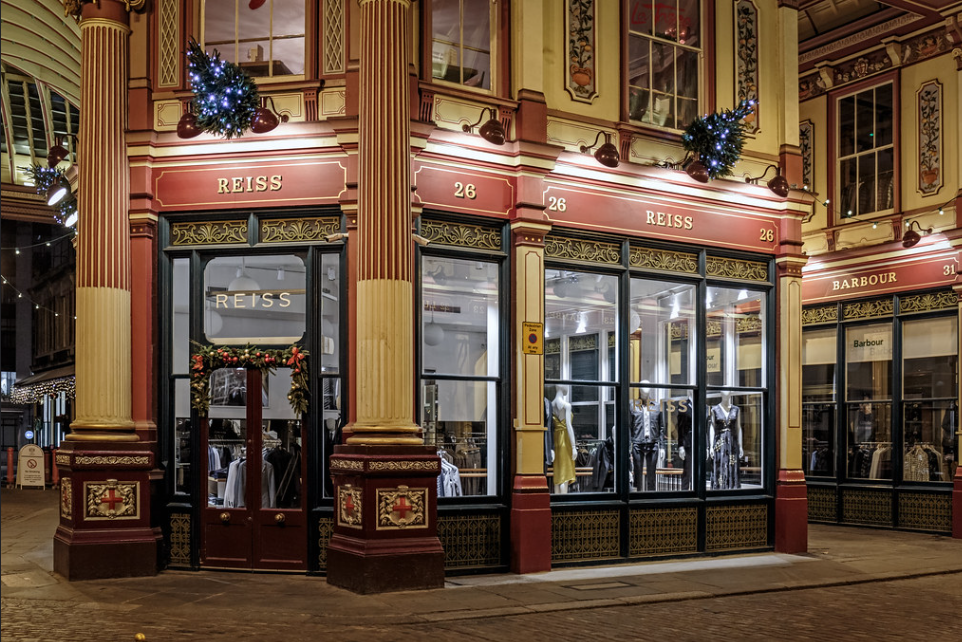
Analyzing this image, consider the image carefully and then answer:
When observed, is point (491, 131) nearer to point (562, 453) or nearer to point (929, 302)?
point (562, 453)

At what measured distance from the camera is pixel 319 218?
451 inches

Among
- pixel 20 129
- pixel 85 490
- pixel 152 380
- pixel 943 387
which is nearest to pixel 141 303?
pixel 152 380

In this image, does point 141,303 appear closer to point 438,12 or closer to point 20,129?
point 438,12

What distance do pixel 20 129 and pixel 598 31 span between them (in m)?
17.0

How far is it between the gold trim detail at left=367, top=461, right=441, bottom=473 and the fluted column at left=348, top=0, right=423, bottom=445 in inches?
8.6

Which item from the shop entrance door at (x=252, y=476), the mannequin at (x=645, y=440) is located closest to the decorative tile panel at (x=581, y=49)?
the mannequin at (x=645, y=440)

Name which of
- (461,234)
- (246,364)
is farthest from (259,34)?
(246,364)

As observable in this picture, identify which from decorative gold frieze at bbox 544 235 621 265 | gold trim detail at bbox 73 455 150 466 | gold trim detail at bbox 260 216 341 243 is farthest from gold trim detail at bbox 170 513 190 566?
decorative gold frieze at bbox 544 235 621 265

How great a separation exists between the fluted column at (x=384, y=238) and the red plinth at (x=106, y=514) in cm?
249

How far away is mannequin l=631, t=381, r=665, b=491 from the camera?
13310mm

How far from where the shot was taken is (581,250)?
12828 millimetres

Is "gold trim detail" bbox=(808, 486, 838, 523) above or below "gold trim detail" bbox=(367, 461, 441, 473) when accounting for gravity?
below

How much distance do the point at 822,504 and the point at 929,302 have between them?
411 centimetres

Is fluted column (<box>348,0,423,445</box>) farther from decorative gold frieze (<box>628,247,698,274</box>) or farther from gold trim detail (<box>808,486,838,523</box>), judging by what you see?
gold trim detail (<box>808,486,838,523</box>)
